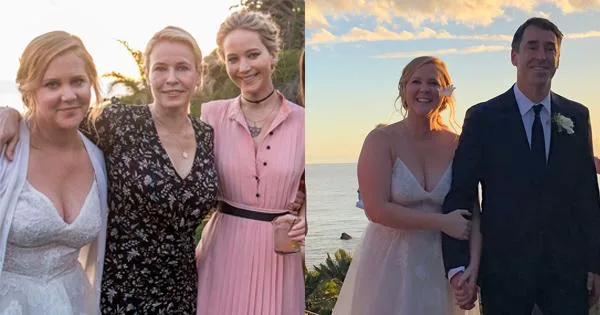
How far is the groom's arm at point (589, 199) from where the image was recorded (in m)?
2.46

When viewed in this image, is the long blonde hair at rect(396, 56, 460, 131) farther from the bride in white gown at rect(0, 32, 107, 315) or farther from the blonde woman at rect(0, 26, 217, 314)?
the bride in white gown at rect(0, 32, 107, 315)

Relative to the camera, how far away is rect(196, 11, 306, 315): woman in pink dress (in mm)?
2527

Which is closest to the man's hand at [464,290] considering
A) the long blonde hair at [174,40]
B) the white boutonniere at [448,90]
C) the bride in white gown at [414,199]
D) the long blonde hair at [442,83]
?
the bride in white gown at [414,199]

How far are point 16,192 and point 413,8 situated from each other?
1.43 meters

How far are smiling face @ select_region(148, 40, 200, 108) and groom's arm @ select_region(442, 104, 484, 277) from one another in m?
0.93

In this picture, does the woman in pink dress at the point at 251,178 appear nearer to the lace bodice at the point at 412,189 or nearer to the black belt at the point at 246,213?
the black belt at the point at 246,213

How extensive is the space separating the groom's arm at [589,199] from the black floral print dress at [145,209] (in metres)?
1.23

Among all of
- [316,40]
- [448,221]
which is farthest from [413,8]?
[448,221]

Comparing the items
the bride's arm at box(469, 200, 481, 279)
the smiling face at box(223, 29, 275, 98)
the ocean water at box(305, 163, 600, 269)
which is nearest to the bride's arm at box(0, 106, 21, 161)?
the smiling face at box(223, 29, 275, 98)

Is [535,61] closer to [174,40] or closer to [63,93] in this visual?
[174,40]

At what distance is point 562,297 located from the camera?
2514 mm

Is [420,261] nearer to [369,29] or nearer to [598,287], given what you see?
[598,287]

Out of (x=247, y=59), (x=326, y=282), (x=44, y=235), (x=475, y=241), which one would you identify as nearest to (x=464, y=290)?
(x=475, y=241)

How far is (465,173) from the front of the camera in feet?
8.15
